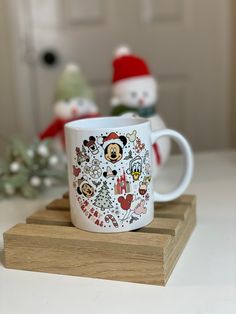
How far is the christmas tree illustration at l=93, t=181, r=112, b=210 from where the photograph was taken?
1.95ft

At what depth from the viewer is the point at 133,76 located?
3.30ft

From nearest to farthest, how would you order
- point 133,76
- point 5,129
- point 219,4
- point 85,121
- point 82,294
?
1. point 82,294
2. point 85,121
3. point 133,76
4. point 219,4
5. point 5,129

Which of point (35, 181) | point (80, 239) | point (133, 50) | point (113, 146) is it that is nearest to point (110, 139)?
point (113, 146)

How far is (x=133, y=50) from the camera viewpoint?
175 centimetres

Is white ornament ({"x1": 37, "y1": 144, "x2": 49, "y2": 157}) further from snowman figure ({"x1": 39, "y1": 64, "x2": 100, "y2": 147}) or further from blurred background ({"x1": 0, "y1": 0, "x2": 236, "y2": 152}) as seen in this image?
blurred background ({"x1": 0, "y1": 0, "x2": 236, "y2": 152})

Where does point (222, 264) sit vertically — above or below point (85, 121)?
below

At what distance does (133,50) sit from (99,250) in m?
1.27

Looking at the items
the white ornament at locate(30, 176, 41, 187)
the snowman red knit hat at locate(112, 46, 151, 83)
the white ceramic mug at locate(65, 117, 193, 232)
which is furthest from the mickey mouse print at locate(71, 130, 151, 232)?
the snowman red knit hat at locate(112, 46, 151, 83)

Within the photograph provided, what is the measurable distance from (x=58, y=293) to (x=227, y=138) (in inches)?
53.2

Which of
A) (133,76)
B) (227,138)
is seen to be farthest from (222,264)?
(227,138)

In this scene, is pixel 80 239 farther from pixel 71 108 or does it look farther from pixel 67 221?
pixel 71 108

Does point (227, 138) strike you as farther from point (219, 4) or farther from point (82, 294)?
point (82, 294)

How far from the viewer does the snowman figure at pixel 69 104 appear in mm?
1045

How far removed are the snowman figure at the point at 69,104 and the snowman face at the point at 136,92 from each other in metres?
0.08
